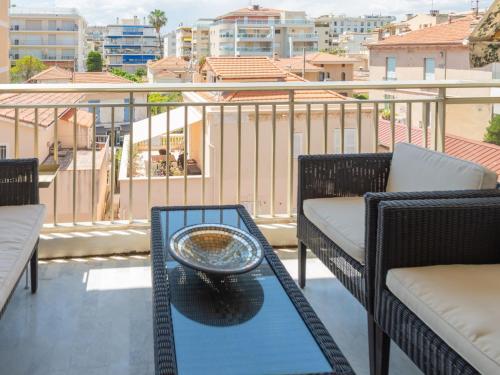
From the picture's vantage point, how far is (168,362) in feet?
3.91

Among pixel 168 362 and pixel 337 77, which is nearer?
pixel 168 362

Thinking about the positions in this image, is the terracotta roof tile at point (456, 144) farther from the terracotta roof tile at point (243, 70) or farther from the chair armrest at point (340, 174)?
the terracotta roof tile at point (243, 70)

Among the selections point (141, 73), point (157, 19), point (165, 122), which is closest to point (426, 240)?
point (165, 122)

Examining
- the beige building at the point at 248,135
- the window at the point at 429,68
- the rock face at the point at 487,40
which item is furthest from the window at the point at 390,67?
the rock face at the point at 487,40

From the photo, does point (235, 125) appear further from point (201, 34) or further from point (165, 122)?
point (201, 34)

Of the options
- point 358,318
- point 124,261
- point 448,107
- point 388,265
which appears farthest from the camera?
point 448,107

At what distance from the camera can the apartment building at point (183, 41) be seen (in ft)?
45.4

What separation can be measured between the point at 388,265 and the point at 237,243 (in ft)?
1.65

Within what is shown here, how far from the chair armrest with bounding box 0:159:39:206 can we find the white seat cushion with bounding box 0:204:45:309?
6 cm

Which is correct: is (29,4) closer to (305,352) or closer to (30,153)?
(30,153)

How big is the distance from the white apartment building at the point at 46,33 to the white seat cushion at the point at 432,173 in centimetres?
1173

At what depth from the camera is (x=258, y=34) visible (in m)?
13.9

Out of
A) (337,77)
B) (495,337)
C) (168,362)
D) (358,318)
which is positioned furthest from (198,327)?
(337,77)

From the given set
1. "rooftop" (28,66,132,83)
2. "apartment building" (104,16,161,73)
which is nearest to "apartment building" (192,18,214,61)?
"apartment building" (104,16,161,73)
